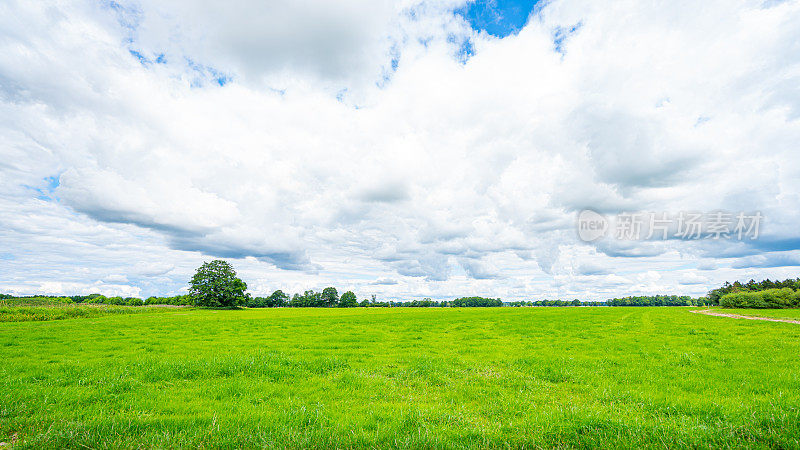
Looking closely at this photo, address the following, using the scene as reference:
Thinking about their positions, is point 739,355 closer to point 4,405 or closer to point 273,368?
point 273,368

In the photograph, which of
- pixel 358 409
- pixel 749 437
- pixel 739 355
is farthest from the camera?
pixel 739 355

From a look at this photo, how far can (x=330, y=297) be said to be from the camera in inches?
6796

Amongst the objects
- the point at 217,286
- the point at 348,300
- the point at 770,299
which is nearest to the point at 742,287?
the point at 770,299

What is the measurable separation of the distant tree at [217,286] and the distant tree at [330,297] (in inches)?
2407

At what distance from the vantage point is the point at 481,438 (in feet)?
21.2

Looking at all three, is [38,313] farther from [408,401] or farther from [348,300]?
[348,300]

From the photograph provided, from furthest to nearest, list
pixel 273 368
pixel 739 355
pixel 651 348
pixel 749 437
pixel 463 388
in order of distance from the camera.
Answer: pixel 651 348 → pixel 739 355 → pixel 273 368 → pixel 463 388 → pixel 749 437

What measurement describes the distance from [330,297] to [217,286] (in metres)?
70.2

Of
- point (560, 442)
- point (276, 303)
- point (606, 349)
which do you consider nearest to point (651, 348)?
point (606, 349)

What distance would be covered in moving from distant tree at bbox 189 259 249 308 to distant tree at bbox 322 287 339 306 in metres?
61.1

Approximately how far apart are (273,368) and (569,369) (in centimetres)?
1125

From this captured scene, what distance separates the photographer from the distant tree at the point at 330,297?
172750 mm

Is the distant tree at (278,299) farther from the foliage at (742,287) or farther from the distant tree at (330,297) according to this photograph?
the foliage at (742,287)

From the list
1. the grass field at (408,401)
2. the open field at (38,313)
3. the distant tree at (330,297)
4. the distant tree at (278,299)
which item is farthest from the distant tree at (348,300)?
the grass field at (408,401)
